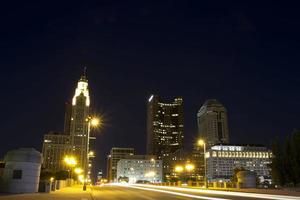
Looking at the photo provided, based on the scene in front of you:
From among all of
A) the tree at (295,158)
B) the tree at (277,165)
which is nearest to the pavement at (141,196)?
the tree at (295,158)

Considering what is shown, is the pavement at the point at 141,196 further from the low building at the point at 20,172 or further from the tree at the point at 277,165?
the tree at the point at 277,165

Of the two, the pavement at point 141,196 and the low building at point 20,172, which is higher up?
the low building at point 20,172

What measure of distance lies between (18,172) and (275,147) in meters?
44.3

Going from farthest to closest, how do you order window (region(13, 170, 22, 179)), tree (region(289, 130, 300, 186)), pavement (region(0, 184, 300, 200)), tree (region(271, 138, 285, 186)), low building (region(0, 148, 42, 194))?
tree (region(271, 138, 285, 186)), tree (region(289, 130, 300, 186)), window (region(13, 170, 22, 179)), low building (region(0, 148, 42, 194)), pavement (region(0, 184, 300, 200))

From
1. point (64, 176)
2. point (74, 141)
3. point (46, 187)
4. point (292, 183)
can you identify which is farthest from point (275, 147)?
point (74, 141)

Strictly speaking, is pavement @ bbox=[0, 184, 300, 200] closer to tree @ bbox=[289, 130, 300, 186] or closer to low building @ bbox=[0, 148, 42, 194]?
low building @ bbox=[0, 148, 42, 194]

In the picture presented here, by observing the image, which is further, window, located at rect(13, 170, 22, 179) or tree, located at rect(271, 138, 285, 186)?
tree, located at rect(271, 138, 285, 186)

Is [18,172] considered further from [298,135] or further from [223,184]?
[298,135]

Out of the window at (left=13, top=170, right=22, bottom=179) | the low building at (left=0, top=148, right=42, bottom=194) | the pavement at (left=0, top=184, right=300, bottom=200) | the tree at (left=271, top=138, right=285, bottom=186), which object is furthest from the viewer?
the tree at (left=271, top=138, right=285, bottom=186)

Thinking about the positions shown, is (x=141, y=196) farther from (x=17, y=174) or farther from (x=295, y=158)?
(x=295, y=158)

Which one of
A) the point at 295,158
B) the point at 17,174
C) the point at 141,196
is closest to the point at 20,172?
the point at 17,174

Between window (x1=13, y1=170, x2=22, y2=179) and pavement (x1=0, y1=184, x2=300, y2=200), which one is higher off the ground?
window (x1=13, y1=170, x2=22, y2=179)

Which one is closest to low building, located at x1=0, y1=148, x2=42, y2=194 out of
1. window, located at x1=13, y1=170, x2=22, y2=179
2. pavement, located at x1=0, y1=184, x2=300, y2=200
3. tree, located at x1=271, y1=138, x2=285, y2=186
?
window, located at x1=13, y1=170, x2=22, y2=179

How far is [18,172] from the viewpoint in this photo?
108 feet
